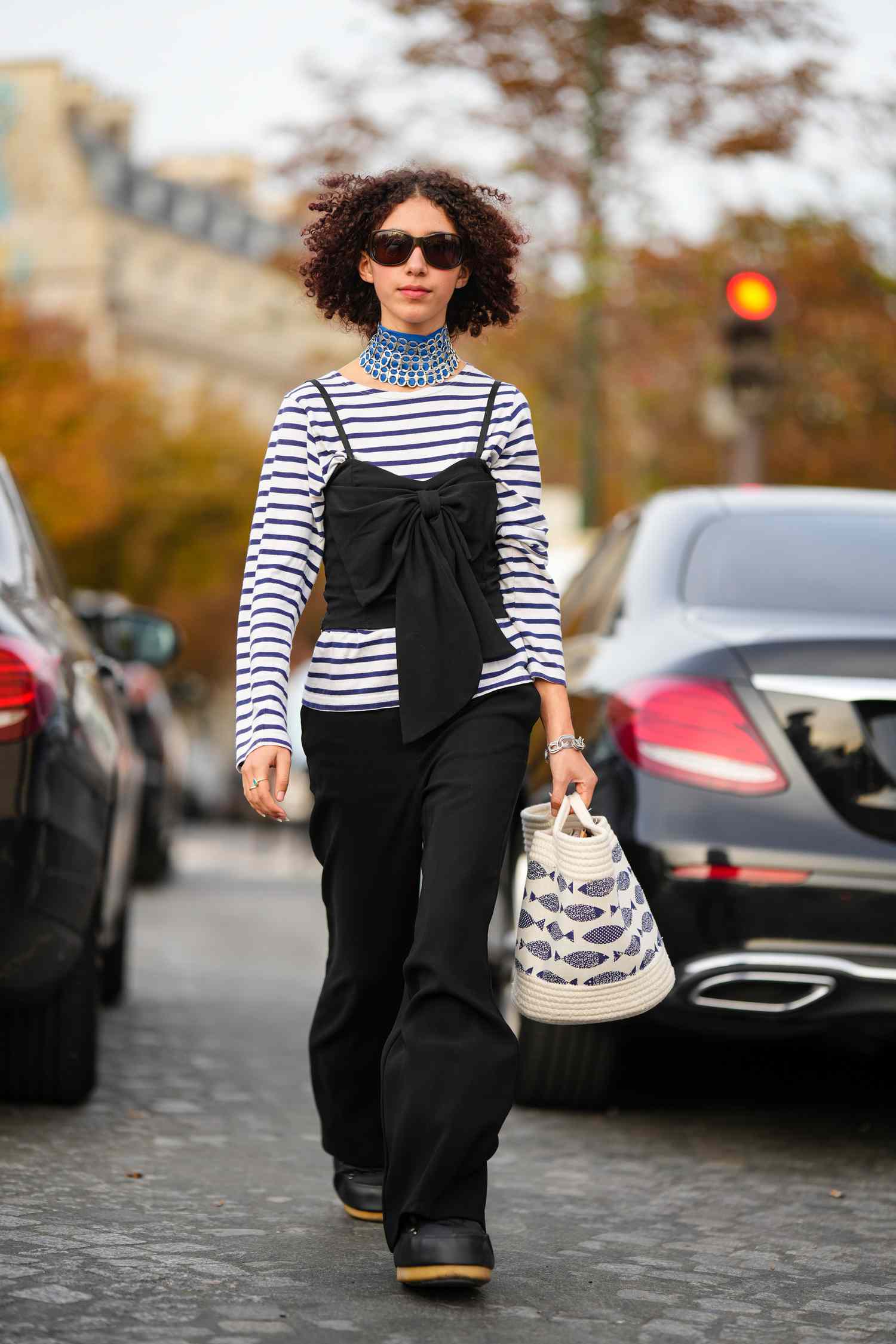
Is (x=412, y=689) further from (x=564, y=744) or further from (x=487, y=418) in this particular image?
(x=487, y=418)

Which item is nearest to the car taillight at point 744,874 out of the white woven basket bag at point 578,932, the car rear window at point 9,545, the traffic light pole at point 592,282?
the white woven basket bag at point 578,932

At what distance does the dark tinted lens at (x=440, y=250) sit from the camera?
4266mm

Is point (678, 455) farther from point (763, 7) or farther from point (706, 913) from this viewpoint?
point (706, 913)

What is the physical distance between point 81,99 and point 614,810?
8095 centimetres

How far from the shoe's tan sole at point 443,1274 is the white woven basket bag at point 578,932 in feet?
1.46

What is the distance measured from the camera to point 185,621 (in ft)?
185

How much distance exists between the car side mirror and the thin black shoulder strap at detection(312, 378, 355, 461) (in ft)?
10.5

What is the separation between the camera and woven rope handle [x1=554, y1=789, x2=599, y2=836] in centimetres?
409

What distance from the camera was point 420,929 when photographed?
3.99 m

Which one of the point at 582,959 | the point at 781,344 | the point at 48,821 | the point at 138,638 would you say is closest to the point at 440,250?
the point at 582,959

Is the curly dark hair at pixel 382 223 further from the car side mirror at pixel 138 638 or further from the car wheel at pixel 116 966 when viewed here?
the car wheel at pixel 116 966

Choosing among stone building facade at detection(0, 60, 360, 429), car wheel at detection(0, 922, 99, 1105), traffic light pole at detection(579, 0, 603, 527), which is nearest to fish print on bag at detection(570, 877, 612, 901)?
car wheel at detection(0, 922, 99, 1105)

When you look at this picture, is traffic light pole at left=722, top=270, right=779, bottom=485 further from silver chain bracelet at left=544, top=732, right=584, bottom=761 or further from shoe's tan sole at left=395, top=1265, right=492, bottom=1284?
shoe's tan sole at left=395, top=1265, right=492, bottom=1284

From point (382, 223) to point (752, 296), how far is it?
7.31 metres
